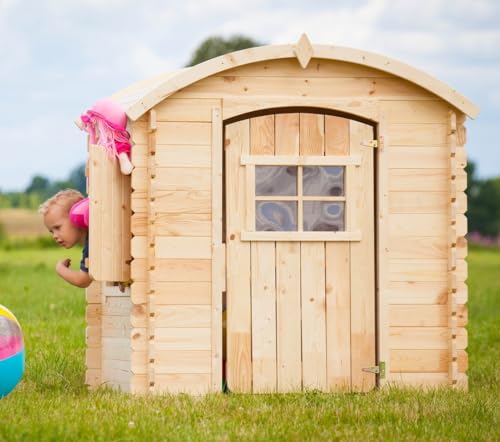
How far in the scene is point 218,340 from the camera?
25.8ft

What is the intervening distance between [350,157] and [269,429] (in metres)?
2.50

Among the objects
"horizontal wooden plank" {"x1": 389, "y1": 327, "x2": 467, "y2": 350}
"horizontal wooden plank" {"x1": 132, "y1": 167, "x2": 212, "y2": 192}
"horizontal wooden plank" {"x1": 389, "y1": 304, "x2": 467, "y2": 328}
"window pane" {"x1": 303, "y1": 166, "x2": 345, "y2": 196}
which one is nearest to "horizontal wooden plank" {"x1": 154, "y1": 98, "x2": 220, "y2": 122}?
"horizontal wooden plank" {"x1": 132, "y1": 167, "x2": 212, "y2": 192}

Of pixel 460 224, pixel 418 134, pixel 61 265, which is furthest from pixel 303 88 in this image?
pixel 61 265

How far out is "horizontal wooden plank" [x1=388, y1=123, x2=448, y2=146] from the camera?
816 centimetres

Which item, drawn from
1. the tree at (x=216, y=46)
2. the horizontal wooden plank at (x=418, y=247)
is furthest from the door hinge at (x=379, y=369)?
the tree at (x=216, y=46)

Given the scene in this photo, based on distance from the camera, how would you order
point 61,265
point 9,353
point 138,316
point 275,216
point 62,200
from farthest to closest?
point 62,200, point 61,265, point 275,216, point 138,316, point 9,353

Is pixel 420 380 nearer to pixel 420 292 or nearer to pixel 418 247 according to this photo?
pixel 420 292

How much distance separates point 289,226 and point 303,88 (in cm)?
106

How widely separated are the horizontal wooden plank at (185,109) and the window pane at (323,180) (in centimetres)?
88

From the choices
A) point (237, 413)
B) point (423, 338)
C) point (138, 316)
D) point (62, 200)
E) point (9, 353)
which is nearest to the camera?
point (237, 413)

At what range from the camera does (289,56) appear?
26.1 feet

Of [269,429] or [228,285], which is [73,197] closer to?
[228,285]

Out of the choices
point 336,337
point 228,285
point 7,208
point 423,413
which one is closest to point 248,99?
point 228,285

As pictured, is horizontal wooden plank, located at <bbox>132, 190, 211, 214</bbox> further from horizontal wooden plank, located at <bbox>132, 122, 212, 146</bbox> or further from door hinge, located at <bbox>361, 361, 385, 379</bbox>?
door hinge, located at <bbox>361, 361, 385, 379</bbox>
